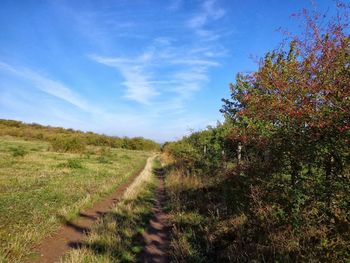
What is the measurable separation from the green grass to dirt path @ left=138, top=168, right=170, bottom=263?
164 millimetres

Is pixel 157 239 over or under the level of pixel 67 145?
under

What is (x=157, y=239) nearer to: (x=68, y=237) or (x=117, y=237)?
(x=117, y=237)

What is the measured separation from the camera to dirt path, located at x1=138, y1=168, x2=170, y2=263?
7707 millimetres

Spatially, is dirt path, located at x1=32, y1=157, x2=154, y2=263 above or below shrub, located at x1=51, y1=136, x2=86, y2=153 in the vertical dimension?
below

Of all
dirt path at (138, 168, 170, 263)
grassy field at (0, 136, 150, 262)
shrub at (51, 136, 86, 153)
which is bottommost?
dirt path at (138, 168, 170, 263)

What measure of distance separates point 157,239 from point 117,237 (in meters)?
1.28

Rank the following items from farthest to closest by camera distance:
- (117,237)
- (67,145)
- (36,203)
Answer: (67,145) < (36,203) < (117,237)

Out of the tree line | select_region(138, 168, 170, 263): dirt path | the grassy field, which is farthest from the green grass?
the tree line

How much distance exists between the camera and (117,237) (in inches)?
321

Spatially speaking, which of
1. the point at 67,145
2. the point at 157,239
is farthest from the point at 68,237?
the point at 67,145

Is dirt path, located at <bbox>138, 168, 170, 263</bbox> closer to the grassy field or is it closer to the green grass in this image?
the green grass

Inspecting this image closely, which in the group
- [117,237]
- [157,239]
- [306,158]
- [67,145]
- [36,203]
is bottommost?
[157,239]

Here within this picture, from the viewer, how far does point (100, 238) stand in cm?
799

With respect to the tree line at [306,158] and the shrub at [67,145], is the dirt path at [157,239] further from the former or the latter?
the shrub at [67,145]
